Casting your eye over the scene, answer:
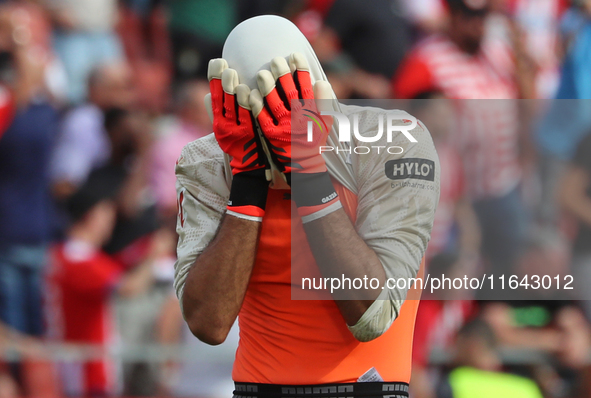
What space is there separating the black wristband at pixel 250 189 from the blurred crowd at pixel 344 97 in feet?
6.78

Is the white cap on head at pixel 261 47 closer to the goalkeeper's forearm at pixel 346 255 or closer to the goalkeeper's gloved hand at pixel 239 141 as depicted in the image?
the goalkeeper's gloved hand at pixel 239 141

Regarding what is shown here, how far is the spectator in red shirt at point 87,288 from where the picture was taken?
4.80 m

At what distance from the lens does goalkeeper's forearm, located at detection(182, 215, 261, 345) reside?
1.89m

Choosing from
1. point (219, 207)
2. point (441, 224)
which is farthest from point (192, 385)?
point (219, 207)

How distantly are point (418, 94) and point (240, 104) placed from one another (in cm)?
353

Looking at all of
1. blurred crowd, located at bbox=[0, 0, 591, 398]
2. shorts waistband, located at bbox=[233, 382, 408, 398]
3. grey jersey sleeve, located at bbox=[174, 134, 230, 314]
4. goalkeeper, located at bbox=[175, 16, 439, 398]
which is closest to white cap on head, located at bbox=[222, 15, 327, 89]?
goalkeeper, located at bbox=[175, 16, 439, 398]

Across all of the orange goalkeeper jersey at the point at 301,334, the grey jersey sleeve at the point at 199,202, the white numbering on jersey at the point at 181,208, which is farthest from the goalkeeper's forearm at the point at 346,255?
the white numbering on jersey at the point at 181,208

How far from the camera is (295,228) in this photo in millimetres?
1975

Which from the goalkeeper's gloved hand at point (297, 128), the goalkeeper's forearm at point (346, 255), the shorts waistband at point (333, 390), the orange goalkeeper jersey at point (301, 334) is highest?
the goalkeeper's gloved hand at point (297, 128)

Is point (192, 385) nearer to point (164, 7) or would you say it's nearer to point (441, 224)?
point (441, 224)

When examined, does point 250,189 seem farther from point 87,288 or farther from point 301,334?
point 87,288

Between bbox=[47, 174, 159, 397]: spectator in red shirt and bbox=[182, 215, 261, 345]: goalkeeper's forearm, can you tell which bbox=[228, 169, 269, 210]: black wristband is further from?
bbox=[47, 174, 159, 397]: spectator in red shirt

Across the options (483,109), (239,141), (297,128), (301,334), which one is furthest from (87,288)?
(297,128)

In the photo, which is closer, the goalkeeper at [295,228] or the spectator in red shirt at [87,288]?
the goalkeeper at [295,228]
